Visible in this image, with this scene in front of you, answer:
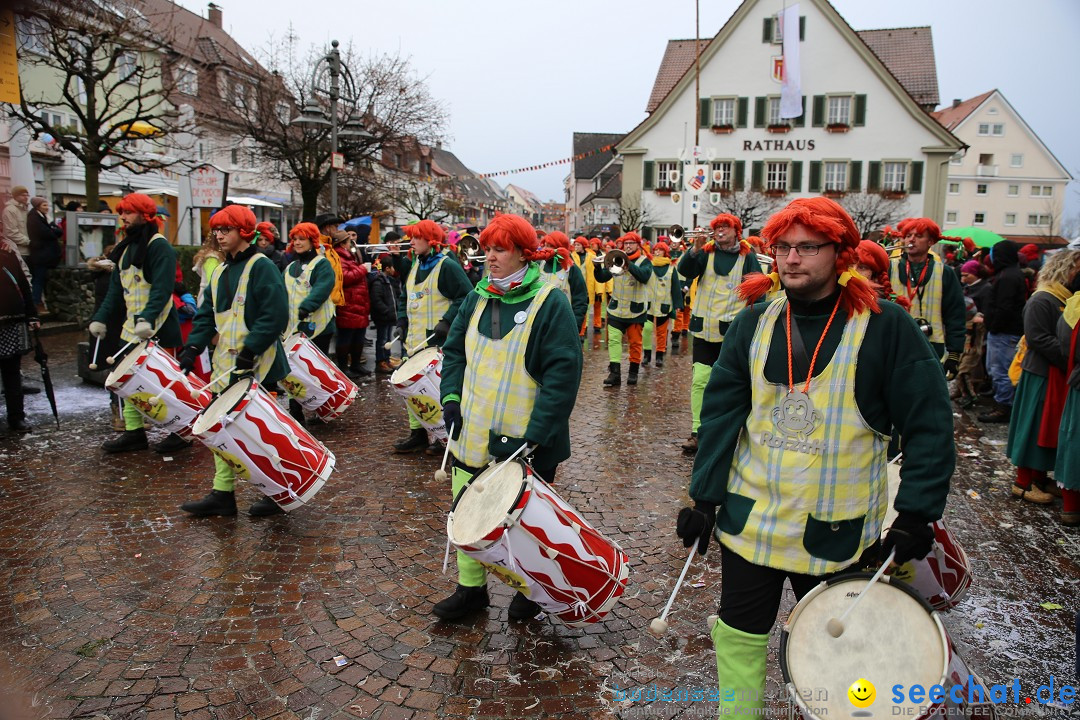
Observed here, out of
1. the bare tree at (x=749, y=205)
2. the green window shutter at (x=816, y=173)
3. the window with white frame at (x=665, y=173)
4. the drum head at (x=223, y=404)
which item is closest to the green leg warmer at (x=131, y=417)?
the drum head at (x=223, y=404)

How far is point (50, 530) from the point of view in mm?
4934

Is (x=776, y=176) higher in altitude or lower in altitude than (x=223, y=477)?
higher

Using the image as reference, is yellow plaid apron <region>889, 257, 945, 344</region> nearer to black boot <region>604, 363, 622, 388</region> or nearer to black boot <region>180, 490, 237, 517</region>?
black boot <region>604, 363, 622, 388</region>

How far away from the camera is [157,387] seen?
19.8 ft

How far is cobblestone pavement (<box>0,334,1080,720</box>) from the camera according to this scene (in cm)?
325

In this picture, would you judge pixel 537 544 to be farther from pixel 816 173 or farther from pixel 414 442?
pixel 816 173

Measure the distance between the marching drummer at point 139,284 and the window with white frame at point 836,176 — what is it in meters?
36.6

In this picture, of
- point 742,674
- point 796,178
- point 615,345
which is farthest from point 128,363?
point 796,178

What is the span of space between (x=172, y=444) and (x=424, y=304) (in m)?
2.64

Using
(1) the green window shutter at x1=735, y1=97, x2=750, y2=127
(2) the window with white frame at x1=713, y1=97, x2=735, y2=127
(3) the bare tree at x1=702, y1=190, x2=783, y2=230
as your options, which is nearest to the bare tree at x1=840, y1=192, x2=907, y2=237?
(3) the bare tree at x1=702, y1=190, x2=783, y2=230

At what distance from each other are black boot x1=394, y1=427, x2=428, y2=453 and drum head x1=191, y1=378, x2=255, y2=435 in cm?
223

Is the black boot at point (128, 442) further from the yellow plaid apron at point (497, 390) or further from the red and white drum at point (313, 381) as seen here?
the yellow plaid apron at point (497, 390)

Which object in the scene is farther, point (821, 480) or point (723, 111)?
point (723, 111)

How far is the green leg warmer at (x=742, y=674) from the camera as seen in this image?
2510 millimetres
